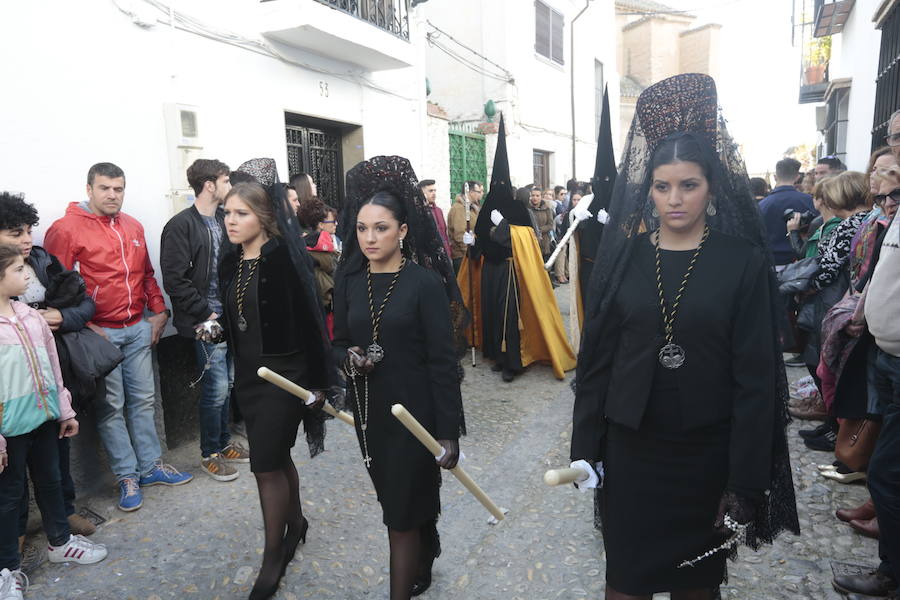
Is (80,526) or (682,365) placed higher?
(682,365)

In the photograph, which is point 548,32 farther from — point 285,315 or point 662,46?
point 662,46

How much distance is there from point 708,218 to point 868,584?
6.70 feet

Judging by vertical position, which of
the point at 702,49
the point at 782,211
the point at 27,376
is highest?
the point at 702,49

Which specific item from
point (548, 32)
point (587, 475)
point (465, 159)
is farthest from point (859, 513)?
point (548, 32)

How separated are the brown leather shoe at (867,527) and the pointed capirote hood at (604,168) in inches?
124

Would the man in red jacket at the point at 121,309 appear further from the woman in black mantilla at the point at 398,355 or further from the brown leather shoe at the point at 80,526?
the woman in black mantilla at the point at 398,355

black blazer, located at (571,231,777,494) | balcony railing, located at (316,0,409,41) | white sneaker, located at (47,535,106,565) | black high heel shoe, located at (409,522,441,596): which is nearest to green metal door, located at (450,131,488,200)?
balcony railing, located at (316,0,409,41)

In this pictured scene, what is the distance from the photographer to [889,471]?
252 cm

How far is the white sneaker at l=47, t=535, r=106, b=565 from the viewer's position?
3332 millimetres

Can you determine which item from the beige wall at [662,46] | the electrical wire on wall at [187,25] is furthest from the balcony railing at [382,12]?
the beige wall at [662,46]

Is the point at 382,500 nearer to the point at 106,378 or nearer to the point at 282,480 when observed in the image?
the point at 282,480

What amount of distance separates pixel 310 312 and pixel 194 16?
363cm

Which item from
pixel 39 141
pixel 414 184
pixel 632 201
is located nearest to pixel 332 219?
pixel 39 141

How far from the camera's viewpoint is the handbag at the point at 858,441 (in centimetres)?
340
